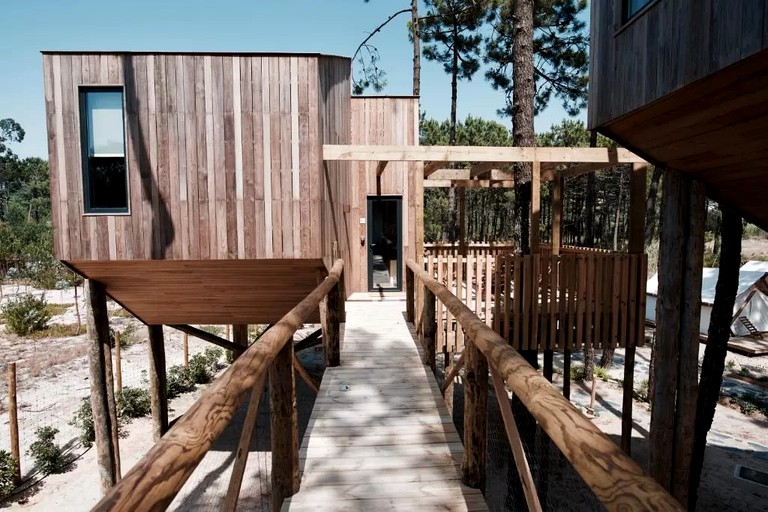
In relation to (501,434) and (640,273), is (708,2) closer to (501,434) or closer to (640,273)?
(640,273)

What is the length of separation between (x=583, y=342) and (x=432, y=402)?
358 centimetres

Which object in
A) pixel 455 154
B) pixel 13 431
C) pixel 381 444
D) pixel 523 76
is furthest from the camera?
pixel 13 431

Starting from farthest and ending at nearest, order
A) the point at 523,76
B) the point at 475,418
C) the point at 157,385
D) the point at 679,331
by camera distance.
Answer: the point at 157,385, the point at 523,76, the point at 679,331, the point at 475,418

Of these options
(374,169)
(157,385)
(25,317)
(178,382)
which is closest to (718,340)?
(374,169)

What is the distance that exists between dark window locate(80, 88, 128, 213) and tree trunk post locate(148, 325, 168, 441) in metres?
4.05

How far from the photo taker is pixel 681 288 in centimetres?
523

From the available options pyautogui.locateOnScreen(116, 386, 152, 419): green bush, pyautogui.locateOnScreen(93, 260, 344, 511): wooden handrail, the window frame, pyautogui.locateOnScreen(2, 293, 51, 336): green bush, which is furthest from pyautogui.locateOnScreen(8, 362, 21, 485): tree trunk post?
pyautogui.locateOnScreen(2, 293, 51, 336): green bush

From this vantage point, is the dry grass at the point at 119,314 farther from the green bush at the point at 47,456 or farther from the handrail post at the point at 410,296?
the handrail post at the point at 410,296

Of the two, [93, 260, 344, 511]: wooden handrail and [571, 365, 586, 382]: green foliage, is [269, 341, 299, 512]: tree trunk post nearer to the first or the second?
[93, 260, 344, 511]: wooden handrail

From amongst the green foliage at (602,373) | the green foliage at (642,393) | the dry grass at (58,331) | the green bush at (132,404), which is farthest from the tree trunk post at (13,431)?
the green foliage at (602,373)

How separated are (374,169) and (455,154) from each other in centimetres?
475

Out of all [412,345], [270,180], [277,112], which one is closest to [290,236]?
[270,180]

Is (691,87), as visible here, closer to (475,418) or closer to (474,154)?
(474,154)

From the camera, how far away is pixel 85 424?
977cm
